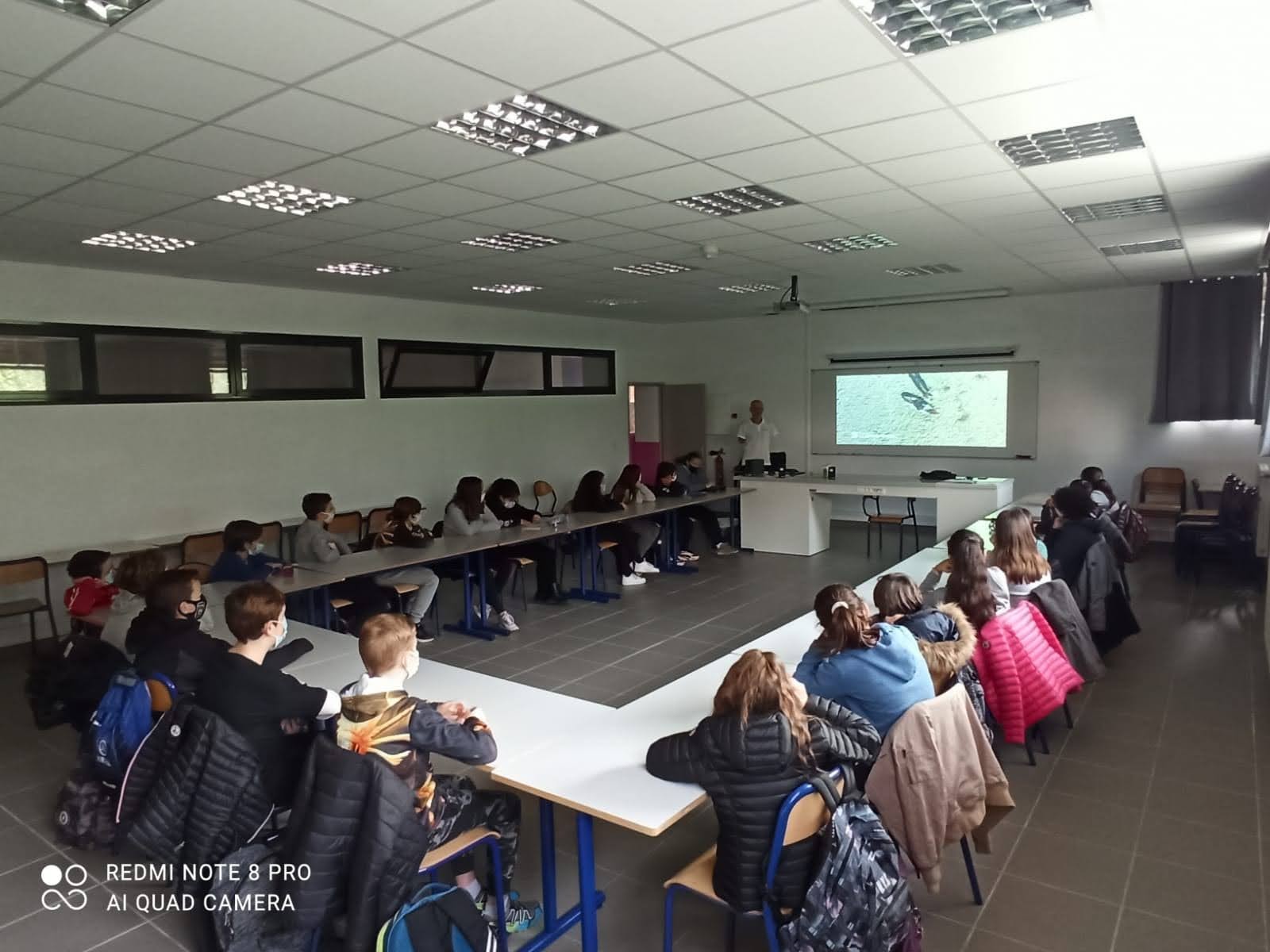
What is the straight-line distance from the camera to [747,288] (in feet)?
26.2

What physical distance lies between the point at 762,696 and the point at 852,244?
465 cm

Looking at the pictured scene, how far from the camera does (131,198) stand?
157 inches

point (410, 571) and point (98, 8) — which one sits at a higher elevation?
point (98, 8)

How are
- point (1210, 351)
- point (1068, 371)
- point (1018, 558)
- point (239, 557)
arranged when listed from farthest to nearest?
point (1068, 371)
point (1210, 351)
point (239, 557)
point (1018, 558)

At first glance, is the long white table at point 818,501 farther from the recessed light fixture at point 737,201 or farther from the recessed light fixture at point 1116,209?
the recessed light fixture at point 737,201

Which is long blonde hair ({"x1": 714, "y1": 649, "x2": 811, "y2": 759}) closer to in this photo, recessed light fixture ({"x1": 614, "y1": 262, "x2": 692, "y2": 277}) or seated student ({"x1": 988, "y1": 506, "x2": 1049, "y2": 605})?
seated student ({"x1": 988, "y1": 506, "x2": 1049, "y2": 605})

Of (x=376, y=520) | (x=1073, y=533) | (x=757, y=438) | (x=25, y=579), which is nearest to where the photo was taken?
(x=1073, y=533)

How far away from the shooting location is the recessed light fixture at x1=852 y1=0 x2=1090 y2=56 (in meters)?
2.30

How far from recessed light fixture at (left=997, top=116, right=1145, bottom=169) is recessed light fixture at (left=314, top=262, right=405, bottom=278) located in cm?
448

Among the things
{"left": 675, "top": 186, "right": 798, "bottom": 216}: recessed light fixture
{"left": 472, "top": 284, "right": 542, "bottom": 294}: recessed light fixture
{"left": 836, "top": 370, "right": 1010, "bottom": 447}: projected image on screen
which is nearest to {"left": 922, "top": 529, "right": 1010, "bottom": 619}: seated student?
{"left": 675, "top": 186, "right": 798, "bottom": 216}: recessed light fixture

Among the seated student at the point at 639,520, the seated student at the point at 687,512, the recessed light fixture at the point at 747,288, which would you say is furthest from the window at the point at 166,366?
the recessed light fixture at the point at 747,288

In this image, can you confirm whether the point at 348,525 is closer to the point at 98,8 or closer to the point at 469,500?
the point at 469,500

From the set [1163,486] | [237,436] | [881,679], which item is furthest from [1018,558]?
[237,436]

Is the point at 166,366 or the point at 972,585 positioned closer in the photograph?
the point at 972,585
